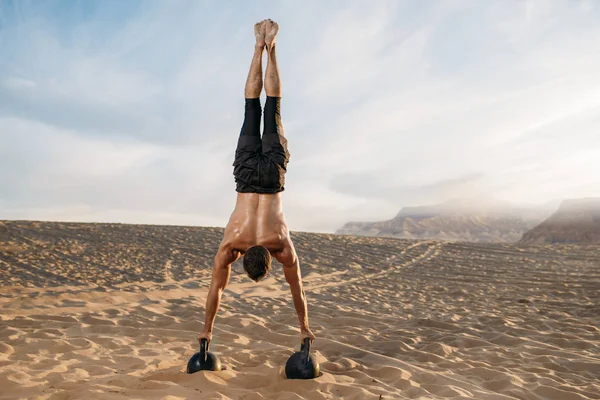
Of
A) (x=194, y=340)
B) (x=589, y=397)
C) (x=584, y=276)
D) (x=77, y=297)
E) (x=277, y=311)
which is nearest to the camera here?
(x=589, y=397)

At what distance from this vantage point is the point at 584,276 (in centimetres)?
1255

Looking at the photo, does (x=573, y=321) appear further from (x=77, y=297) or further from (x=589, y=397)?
(x=77, y=297)

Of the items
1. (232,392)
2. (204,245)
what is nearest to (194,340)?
(232,392)

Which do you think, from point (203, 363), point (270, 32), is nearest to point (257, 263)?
point (203, 363)

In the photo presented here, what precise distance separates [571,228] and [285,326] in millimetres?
48976

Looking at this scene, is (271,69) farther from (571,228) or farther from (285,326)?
(571,228)

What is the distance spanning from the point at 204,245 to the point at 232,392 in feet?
45.0

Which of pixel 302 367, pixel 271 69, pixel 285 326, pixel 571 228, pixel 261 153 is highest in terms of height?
pixel 271 69

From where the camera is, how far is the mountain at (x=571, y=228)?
43750 millimetres

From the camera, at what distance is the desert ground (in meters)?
3.86

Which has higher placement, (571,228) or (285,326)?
(571,228)

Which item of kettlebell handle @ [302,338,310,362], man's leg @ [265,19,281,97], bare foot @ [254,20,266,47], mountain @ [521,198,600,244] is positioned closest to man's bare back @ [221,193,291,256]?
kettlebell handle @ [302,338,310,362]

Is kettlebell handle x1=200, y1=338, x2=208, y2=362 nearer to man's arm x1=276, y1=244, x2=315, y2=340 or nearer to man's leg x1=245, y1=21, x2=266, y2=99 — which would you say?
man's arm x1=276, y1=244, x2=315, y2=340

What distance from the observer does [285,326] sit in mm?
6695
